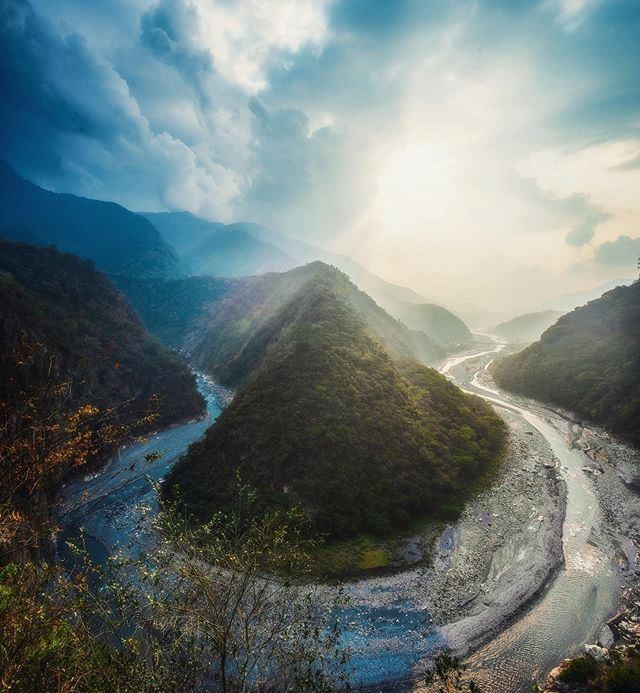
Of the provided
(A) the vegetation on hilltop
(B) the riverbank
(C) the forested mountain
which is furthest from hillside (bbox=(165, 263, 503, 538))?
(A) the vegetation on hilltop

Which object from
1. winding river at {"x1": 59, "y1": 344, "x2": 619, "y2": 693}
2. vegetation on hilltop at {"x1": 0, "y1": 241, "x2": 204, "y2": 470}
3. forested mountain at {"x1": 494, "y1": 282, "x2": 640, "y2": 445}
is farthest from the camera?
forested mountain at {"x1": 494, "y1": 282, "x2": 640, "y2": 445}

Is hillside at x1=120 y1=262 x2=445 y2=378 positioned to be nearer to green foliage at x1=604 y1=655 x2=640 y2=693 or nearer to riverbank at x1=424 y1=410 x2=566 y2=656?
riverbank at x1=424 y1=410 x2=566 y2=656

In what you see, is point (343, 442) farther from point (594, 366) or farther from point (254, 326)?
point (254, 326)

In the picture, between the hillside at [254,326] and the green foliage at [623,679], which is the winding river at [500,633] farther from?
the hillside at [254,326]

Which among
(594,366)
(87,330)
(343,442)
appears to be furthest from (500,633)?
(87,330)

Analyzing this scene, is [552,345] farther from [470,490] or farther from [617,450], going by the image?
[470,490]

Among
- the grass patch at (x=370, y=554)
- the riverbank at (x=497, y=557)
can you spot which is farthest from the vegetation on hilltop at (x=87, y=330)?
the riverbank at (x=497, y=557)
